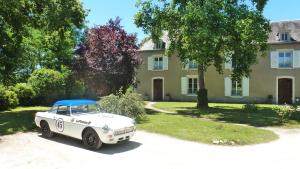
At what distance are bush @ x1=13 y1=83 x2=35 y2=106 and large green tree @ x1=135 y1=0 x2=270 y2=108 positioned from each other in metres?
10.7

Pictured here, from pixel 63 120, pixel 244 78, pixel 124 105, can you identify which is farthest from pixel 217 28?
pixel 63 120

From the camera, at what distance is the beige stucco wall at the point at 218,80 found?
99.3ft

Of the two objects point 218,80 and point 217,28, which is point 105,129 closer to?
point 217,28

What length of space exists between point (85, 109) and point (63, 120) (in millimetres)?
925

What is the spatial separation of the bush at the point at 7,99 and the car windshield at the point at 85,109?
40.5 ft

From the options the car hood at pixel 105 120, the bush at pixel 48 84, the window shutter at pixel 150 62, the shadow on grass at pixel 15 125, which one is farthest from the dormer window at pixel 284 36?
the car hood at pixel 105 120

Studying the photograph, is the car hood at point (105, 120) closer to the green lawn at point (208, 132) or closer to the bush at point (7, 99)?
the green lawn at point (208, 132)

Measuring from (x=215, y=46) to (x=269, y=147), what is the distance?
11430 mm

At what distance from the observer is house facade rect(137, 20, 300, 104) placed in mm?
29906

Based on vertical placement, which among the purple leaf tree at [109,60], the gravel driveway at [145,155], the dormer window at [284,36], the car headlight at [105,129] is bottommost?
the gravel driveway at [145,155]

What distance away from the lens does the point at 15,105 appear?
23.6 metres

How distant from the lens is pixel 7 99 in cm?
2261

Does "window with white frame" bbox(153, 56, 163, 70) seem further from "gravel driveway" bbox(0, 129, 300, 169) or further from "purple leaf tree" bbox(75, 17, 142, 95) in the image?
"gravel driveway" bbox(0, 129, 300, 169)

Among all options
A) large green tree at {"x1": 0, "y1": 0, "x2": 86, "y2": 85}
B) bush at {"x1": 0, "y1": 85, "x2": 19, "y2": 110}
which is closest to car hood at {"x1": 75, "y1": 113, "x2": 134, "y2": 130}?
large green tree at {"x1": 0, "y1": 0, "x2": 86, "y2": 85}
